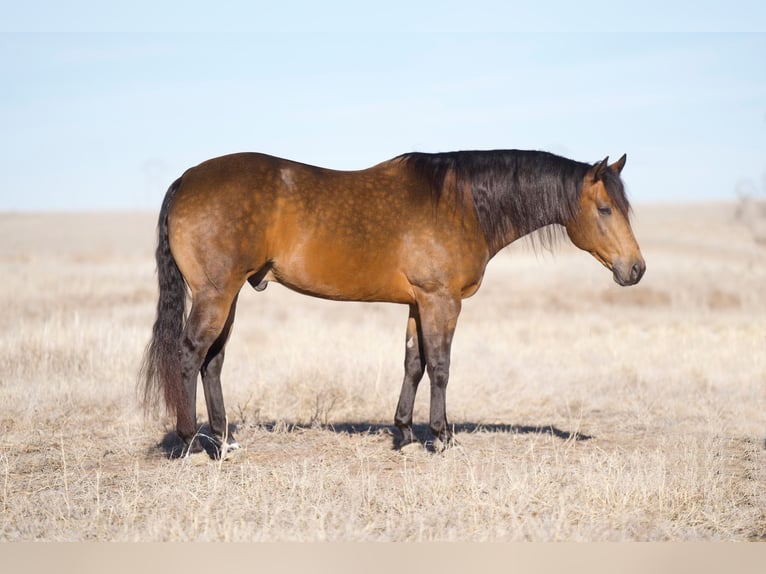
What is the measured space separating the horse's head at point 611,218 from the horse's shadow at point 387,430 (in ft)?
5.32

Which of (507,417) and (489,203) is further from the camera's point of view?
(507,417)

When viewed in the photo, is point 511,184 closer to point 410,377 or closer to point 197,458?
point 410,377

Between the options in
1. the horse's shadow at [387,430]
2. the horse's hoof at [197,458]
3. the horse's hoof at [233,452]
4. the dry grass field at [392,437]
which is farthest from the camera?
the horse's shadow at [387,430]

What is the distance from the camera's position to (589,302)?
22469 millimetres

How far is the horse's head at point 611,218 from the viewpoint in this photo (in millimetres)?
7164

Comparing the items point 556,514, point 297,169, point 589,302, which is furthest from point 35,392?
point 589,302

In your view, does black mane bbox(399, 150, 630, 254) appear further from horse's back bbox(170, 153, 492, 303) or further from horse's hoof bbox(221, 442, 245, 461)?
horse's hoof bbox(221, 442, 245, 461)

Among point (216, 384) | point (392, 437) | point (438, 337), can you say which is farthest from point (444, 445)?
point (216, 384)

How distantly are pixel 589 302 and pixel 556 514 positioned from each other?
1786 centimetres

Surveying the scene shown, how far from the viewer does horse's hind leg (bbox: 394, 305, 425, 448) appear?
745 centimetres

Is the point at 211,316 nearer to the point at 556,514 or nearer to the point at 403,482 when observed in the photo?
the point at 403,482

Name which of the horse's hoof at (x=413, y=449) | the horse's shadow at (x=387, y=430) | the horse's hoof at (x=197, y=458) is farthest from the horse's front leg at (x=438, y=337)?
the horse's hoof at (x=197, y=458)

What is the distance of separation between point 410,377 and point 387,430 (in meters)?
1.09

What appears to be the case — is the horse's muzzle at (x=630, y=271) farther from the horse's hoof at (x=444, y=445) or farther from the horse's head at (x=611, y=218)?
the horse's hoof at (x=444, y=445)
